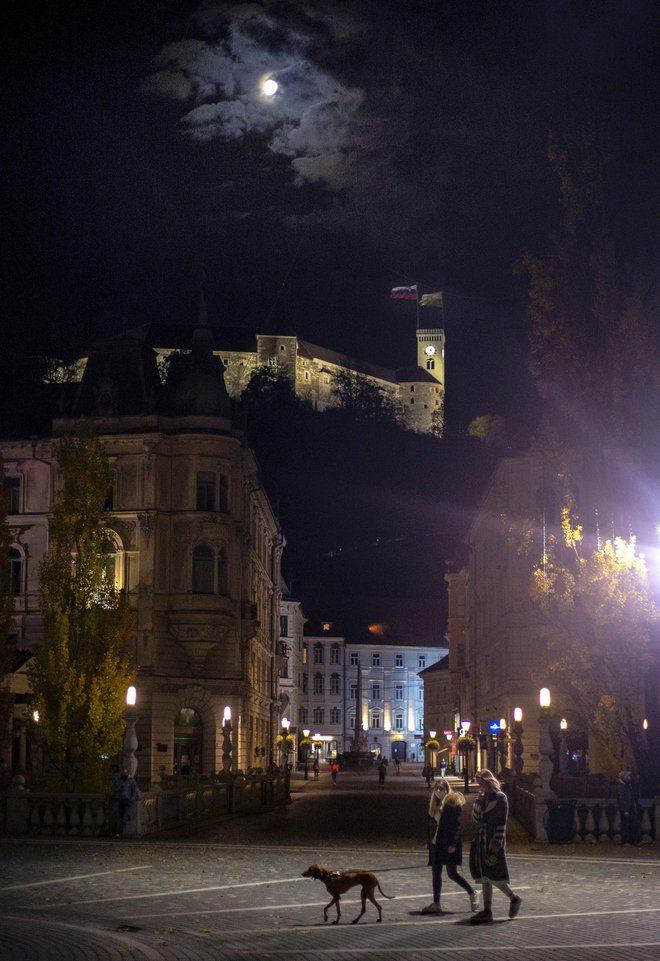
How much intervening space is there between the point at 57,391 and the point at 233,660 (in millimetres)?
17980

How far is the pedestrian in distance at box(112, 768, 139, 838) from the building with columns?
24895 millimetres

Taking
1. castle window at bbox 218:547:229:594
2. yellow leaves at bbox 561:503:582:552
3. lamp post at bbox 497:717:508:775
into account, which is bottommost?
lamp post at bbox 497:717:508:775

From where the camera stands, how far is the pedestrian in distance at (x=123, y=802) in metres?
30.2

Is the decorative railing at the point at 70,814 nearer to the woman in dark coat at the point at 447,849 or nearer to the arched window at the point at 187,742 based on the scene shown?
the woman in dark coat at the point at 447,849

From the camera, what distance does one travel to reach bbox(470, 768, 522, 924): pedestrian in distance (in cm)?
1614

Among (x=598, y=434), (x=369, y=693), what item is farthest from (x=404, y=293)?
(x=598, y=434)

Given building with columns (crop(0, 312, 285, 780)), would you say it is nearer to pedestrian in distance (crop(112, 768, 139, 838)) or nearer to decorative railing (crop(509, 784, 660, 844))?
pedestrian in distance (crop(112, 768, 139, 838))

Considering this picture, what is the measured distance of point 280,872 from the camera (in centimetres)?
2234

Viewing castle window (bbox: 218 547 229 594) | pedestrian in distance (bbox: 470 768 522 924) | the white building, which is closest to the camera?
pedestrian in distance (bbox: 470 768 522 924)

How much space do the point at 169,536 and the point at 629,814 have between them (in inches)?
1321

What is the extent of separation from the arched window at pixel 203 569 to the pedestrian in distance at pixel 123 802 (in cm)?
2804

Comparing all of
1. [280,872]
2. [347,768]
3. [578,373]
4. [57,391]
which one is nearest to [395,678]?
[347,768]

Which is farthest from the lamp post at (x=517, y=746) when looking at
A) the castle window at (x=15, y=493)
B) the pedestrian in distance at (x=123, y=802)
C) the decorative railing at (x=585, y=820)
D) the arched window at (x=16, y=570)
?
the castle window at (x=15, y=493)

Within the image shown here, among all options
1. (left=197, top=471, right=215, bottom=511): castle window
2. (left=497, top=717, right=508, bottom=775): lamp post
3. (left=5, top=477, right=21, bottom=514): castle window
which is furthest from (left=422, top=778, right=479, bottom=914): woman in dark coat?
(left=5, top=477, right=21, bottom=514): castle window
